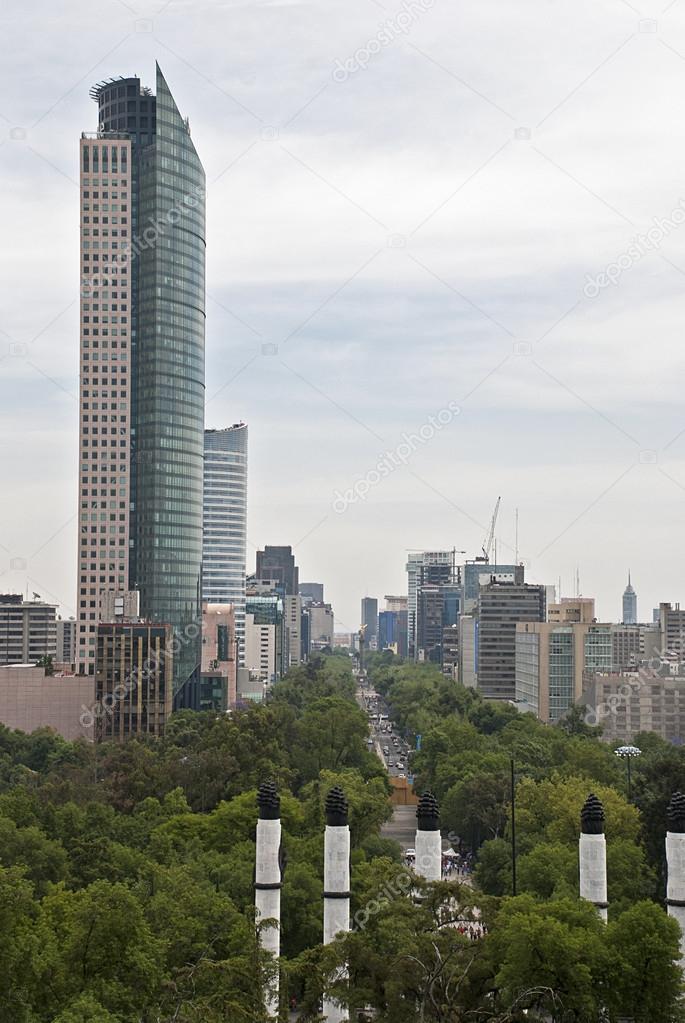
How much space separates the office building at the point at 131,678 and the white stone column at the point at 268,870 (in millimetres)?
78294

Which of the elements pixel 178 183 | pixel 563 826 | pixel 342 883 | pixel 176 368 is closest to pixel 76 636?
pixel 176 368

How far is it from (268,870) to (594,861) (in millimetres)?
10393

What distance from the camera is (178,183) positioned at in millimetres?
160625

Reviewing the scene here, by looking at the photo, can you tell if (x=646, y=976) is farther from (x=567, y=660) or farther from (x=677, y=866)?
(x=567, y=660)

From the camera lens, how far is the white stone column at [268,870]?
43.0 metres

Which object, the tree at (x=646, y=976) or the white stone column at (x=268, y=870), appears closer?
the tree at (x=646, y=976)

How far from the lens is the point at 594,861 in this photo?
44875mm

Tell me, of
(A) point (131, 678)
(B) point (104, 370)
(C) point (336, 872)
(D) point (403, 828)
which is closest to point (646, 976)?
(C) point (336, 872)

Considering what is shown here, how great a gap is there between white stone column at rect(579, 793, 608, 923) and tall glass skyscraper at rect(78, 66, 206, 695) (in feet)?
369

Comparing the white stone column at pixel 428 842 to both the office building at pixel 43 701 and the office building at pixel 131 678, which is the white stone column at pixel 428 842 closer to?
the office building at pixel 131 678

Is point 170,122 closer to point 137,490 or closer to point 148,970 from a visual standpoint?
point 137,490

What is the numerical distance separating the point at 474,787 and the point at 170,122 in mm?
99700

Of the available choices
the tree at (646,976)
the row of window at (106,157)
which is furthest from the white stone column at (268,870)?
the row of window at (106,157)

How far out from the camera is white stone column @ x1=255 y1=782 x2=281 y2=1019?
43.0 meters
